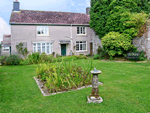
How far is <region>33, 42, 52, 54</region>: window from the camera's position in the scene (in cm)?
1997

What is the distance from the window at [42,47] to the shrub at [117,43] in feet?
28.4

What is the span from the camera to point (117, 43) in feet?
49.4

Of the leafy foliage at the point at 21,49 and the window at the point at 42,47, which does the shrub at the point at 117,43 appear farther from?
the leafy foliage at the point at 21,49

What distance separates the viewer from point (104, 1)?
1780 cm

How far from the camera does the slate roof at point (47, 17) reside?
19469 millimetres

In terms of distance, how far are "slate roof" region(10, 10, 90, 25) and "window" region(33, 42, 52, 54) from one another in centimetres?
311

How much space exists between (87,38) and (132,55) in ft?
33.2

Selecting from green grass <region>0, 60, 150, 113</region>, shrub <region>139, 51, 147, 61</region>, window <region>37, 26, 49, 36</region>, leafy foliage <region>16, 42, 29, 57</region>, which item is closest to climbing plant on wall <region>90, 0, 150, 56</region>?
shrub <region>139, 51, 147, 61</region>

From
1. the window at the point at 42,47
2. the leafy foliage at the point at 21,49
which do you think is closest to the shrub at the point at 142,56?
the window at the point at 42,47

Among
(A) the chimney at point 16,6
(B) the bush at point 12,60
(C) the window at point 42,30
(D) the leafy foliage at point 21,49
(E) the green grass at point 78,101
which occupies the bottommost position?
(E) the green grass at point 78,101

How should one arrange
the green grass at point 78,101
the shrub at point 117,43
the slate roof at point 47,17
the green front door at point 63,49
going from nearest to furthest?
the green grass at point 78,101 → the shrub at point 117,43 → the slate roof at point 47,17 → the green front door at point 63,49

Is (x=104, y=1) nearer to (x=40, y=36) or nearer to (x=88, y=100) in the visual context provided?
(x=40, y=36)

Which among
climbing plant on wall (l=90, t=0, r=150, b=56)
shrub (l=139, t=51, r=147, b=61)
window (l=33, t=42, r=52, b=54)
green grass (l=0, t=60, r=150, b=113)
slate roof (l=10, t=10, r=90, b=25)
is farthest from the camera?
window (l=33, t=42, r=52, b=54)

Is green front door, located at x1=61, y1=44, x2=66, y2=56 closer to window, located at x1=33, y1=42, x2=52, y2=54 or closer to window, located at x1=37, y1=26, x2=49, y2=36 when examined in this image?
window, located at x1=33, y1=42, x2=52, y2=54
